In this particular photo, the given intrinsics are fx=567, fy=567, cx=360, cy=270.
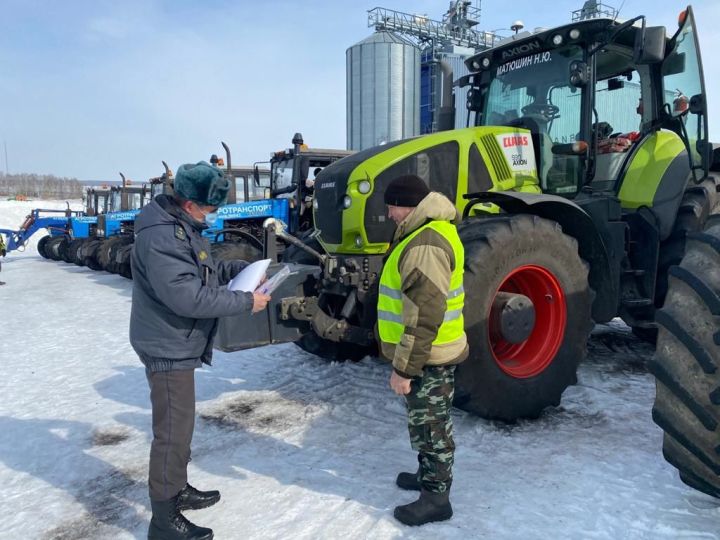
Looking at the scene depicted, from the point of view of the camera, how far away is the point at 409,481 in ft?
9.98

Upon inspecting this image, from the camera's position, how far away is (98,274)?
47.5 feet

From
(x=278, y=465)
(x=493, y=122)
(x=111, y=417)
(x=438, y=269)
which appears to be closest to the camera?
(x=438, y=269)

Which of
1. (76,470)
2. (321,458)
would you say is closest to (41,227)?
(76,470)

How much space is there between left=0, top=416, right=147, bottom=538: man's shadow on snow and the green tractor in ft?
3.27

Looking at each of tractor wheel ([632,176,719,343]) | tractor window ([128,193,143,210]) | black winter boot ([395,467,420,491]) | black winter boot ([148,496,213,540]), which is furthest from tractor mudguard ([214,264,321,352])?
tractor window ([128,193,143,210])

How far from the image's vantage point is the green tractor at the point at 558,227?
2.57 m

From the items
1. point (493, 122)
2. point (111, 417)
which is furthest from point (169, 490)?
point (493, 122)

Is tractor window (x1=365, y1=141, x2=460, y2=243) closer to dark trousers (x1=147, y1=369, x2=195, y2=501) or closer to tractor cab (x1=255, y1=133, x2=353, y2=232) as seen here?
dark trousers (x1=147, y1=369, x2=195, y2=501)

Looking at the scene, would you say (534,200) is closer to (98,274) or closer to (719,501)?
(719,501)

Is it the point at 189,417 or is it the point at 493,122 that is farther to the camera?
the point at 493,122

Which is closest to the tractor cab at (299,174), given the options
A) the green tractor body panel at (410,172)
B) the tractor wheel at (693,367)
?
the green tractor body panel at (410,172)

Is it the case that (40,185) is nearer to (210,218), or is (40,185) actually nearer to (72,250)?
(72,250)

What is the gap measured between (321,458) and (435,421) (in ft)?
3.30

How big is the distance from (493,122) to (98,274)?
1225cm
